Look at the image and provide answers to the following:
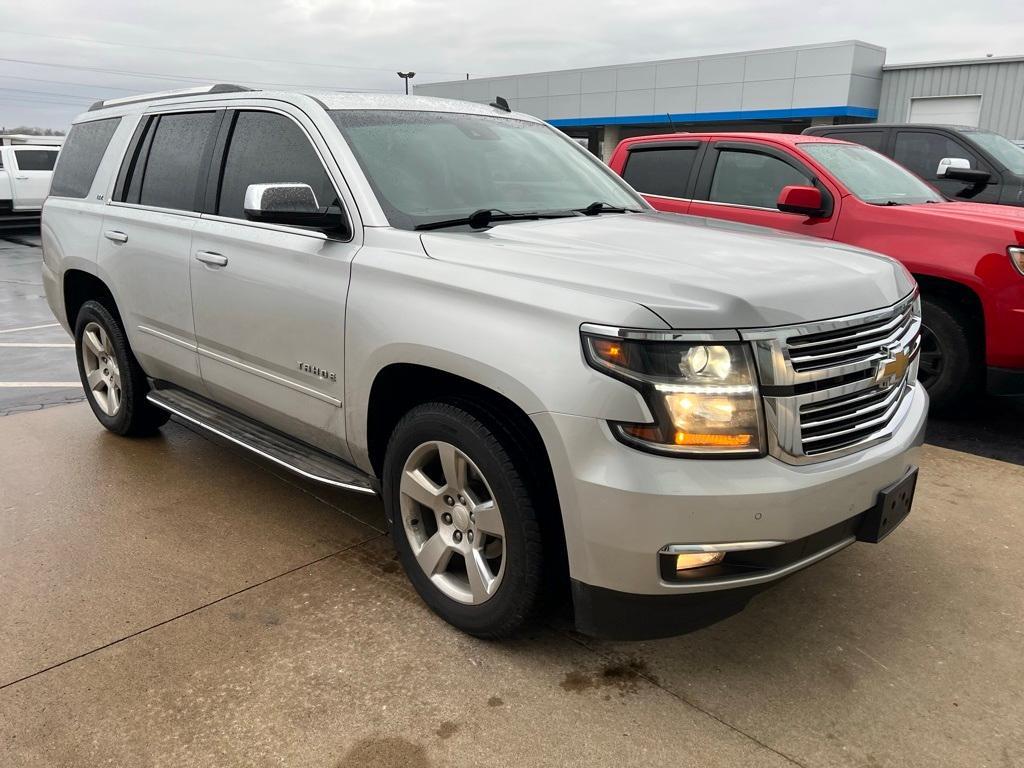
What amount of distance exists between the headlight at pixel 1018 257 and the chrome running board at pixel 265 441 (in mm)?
4064

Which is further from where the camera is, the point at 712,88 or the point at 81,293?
the point at 712,88

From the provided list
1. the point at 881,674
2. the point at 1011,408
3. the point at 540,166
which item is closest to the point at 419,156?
the point at 540,166

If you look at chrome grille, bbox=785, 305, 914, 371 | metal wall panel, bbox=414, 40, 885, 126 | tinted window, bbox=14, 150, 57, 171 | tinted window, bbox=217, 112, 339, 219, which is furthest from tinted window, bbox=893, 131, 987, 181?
metal wall panel, bbox=414, 40, 885, 126

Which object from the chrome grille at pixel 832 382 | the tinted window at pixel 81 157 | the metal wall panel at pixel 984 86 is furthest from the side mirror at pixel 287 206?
the metal wall panel at pixel 984 86

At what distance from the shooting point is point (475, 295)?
2.68 meters

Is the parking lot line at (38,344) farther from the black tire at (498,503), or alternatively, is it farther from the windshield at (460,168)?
the black tire at (498,503)

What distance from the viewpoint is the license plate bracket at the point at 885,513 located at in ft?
8.62

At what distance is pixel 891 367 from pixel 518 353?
1.24 meters

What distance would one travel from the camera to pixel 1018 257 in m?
5.00

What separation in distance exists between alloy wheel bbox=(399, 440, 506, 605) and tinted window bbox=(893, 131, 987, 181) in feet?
24.0

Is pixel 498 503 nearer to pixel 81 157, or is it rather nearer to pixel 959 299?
pixel 81 157

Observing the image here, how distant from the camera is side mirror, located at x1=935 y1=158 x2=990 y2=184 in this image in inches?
309

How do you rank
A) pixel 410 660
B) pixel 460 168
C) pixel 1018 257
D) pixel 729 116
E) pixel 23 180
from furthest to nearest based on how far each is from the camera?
pixel 729 116, pixel 23 180, pixel 1018 257, pixel 460 168, pixel 410 660

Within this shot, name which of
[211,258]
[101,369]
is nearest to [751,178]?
[211,258]
